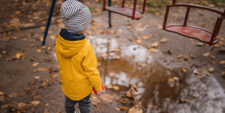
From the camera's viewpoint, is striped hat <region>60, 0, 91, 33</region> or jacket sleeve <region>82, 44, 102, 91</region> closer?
striped hat <region>60, 0, 91, 33</region>

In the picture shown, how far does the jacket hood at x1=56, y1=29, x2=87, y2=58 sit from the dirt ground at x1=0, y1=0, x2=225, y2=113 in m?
1.08

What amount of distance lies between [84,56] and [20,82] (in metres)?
1.76

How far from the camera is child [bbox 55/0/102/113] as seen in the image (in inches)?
50.9

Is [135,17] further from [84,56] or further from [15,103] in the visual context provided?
[15,103]

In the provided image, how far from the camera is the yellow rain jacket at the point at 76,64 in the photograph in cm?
133

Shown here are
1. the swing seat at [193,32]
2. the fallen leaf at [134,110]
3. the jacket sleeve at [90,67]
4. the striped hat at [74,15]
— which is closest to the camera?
the striped hat at [74,15]

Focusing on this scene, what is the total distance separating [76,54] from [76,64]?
102 millimetres

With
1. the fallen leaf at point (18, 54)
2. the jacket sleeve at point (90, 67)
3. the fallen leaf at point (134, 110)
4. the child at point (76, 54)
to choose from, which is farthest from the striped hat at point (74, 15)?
the fallen leaf at point (18, 54)

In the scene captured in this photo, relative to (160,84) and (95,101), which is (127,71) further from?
(95,101)

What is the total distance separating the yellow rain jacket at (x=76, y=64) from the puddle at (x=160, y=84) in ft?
3.20

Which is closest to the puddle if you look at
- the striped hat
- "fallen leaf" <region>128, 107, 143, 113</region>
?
"fallen leaf" <region>128, 107, 143, 113</region>

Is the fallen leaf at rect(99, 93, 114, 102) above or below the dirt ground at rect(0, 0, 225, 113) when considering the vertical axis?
below

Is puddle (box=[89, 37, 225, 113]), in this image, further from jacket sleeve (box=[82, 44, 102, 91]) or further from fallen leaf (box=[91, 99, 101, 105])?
jacket sleeve (box=[82, 44, 102, 91])

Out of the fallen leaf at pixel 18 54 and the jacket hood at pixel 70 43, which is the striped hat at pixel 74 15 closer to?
the jacket hood at pixel 70 43
